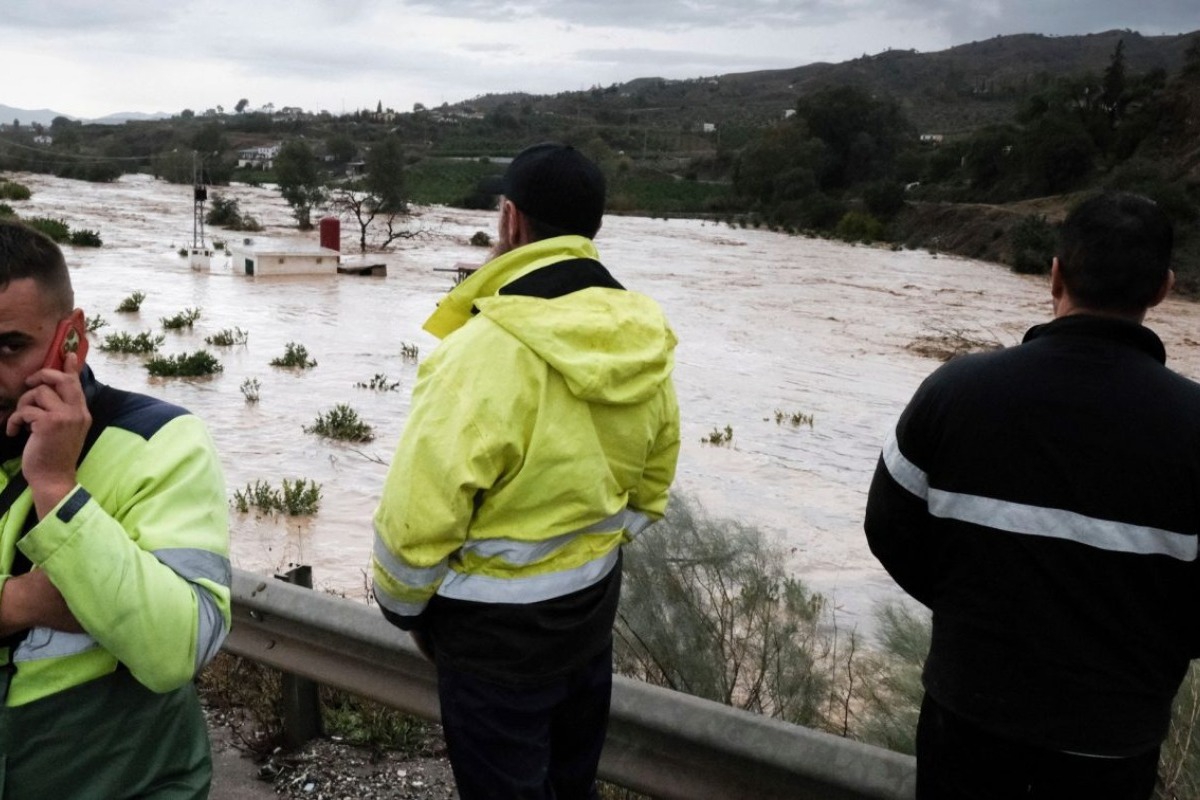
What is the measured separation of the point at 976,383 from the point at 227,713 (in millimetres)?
2813

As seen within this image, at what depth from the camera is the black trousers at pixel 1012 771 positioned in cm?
215

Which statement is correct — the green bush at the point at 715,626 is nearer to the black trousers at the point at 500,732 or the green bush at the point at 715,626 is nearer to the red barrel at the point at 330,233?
the black trousers at the point at 500,732

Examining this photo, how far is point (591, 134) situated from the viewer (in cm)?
11850

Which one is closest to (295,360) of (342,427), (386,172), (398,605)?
(342,427)

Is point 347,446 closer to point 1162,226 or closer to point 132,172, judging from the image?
point 1162,226

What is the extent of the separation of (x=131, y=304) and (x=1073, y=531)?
2135 centimetres

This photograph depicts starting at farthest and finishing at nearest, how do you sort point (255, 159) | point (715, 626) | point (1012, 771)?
point (255, 159) < point (715, 626) < point (1012, 771)

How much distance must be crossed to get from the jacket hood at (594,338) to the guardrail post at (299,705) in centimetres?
156

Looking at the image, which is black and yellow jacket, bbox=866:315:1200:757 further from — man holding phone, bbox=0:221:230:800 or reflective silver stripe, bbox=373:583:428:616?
man holding phone, bbox=0:221:230:800

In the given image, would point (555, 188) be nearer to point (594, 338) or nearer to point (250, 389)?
point (594, 338)

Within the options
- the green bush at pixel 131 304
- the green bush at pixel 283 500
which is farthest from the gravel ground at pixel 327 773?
the green bush at pixel 131 304

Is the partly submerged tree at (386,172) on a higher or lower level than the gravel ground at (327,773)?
higher

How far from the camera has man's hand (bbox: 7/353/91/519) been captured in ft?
5.49

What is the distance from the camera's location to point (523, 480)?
228cm
